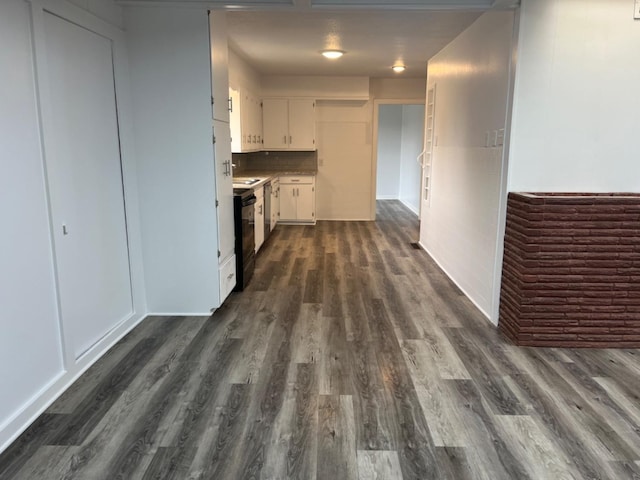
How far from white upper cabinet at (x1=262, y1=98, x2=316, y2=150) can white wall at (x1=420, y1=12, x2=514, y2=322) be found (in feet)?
8.88

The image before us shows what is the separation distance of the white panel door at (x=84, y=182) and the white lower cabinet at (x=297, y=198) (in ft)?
14.9

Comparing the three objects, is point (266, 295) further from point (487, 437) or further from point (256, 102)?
point (256, 102)

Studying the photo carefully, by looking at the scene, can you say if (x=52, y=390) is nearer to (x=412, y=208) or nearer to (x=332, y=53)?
(x=332, y=53)

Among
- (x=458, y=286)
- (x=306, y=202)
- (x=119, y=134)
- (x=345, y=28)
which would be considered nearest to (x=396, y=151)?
(x=306, y=202)

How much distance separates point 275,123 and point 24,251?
6026mm

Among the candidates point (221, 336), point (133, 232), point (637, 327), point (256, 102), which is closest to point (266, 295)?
point (221, 336)

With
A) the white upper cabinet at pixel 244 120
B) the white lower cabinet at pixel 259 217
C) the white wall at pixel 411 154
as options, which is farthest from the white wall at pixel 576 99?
the white wall at pixel 411 154

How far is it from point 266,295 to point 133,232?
135 cm

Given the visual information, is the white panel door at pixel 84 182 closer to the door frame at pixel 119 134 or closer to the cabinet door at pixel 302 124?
the door frame at pixel 119 134

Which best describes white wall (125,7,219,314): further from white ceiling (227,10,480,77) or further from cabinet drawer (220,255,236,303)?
white ceiling (227,10,480,77)

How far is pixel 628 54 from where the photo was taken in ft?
10.8

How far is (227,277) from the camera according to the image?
4094 millimetres

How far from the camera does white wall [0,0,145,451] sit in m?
2.21

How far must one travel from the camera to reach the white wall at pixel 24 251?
2209 millimetres
